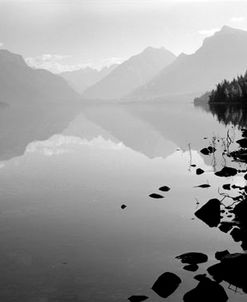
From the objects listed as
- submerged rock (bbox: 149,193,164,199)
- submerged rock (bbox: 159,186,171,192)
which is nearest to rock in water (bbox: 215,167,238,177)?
submerged rock (bbox: 159,186,171,192)

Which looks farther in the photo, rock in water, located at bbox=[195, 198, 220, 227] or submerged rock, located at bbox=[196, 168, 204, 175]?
submerged rock, located at bbox=[196, 168, 204, 175]

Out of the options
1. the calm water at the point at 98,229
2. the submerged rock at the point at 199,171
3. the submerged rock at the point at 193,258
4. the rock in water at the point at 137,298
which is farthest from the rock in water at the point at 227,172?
the rock in water at the point at 137,298

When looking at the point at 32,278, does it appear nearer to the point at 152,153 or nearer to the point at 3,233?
the point at 3,233

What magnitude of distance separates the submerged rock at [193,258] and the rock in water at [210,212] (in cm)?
424

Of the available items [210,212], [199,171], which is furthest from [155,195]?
[199,171]

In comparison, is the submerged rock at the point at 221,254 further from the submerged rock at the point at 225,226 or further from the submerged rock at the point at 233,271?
the submerged rock at the point at 225,226

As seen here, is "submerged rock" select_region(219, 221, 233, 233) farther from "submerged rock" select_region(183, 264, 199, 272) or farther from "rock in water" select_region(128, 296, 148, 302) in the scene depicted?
"rock in water" select_region(128, 296, 148, 302)

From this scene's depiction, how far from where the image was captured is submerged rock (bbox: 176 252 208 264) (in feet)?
50.9

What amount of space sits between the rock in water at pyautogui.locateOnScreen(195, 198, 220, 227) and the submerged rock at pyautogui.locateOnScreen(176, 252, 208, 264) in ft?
13.9

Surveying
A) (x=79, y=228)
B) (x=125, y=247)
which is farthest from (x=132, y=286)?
(x=79, y=228)

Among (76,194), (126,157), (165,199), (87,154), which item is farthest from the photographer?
(87,154)

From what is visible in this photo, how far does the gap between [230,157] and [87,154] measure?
17236 mm

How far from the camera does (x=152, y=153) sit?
1847 inches

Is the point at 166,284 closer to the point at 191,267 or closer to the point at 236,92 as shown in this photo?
the point at 191,267
